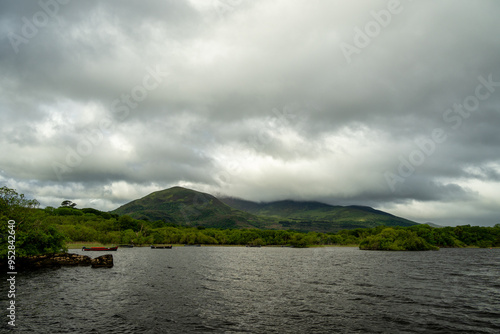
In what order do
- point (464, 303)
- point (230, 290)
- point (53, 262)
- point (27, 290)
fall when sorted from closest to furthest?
point (464, 303) < point (27, 290) < point (230, 290) < point (53, 262)

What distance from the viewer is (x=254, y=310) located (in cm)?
4088

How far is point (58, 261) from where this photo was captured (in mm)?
93125

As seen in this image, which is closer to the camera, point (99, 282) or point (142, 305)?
point (142, 305)

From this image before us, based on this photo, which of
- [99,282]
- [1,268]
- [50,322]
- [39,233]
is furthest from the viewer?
[39,233]

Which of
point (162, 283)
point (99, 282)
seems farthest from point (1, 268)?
point (162, 283)

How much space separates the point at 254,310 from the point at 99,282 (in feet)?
136

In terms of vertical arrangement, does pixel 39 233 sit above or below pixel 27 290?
above

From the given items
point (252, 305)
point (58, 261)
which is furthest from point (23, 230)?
point (252, 305)

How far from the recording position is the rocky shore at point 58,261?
8469 centimetres

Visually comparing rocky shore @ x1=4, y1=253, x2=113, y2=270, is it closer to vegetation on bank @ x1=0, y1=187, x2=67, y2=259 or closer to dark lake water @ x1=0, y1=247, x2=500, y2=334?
vegetation on bank @ x1=0, y1=187, x2=67, y2=259

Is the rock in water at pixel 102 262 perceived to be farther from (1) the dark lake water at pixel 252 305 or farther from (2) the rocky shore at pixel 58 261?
(1) the dark lake water at pixel 252 305

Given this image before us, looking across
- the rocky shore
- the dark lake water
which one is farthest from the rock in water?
the dark lake water

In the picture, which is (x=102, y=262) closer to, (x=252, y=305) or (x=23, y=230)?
(x=23, y=230)

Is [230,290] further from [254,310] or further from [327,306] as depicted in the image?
[327,306]
